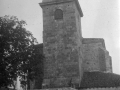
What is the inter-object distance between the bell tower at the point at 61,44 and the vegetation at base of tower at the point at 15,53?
2981mm

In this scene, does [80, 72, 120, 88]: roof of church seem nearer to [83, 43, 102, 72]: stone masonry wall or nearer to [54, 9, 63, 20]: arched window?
[83, 43, 102, 72]: stone masonry wall

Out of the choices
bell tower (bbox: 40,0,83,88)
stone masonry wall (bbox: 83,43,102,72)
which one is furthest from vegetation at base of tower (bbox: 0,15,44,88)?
stone masonry wall (bbox: 83,43,102,72)

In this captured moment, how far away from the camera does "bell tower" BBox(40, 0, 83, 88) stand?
23.7 m

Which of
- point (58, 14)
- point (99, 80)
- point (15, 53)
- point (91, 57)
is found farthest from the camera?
point (91, 57)

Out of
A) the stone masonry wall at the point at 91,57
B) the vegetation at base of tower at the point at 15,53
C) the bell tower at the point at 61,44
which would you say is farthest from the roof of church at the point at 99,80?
the vegetation at base of tower at the point at 15,53

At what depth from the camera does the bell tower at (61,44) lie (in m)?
23.7

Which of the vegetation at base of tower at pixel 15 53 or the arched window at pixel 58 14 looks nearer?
the vegetation at base of tower at pixel 15 53

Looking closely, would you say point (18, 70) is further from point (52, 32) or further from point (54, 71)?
point (52, 32)

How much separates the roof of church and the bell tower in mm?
1079

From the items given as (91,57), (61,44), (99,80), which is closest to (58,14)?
(61,44)

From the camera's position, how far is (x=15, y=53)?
2045 cm

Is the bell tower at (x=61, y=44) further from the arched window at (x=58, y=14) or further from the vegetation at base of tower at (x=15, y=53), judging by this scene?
the vegetation at base of tower at (x=15, y=53)

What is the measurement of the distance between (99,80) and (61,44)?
6.21 m

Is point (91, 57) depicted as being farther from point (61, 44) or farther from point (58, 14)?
point (58, 14)
